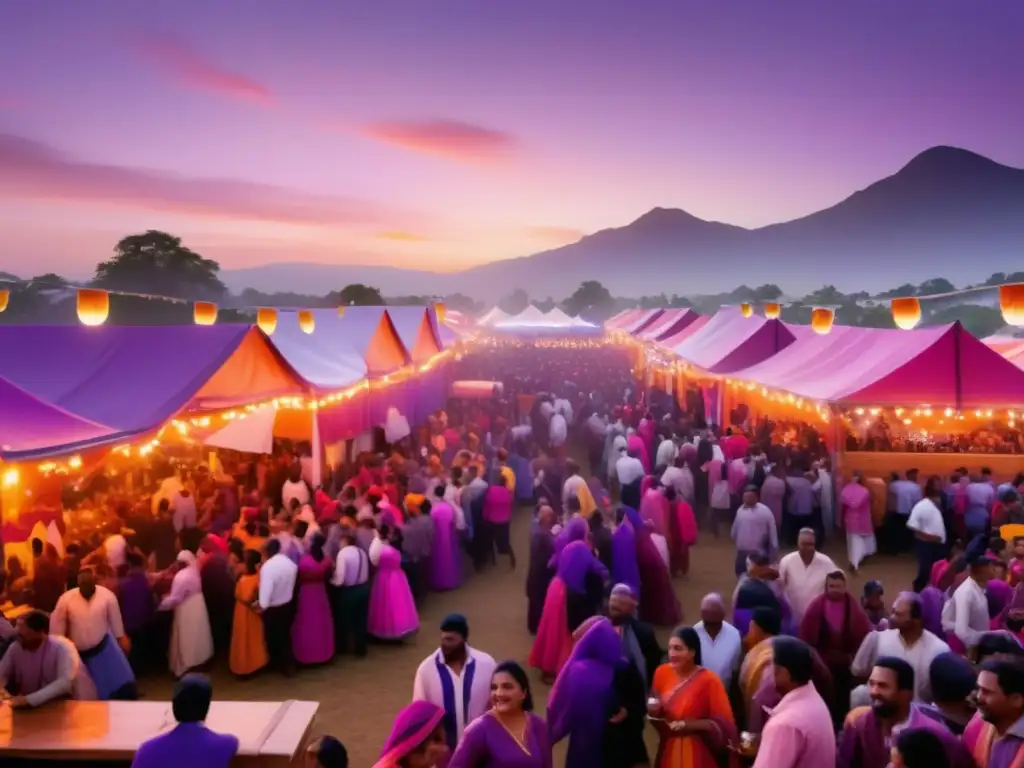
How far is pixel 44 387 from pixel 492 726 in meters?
7.16

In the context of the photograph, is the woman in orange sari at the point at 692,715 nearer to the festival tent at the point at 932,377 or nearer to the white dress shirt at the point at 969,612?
the white dress shirt at the point at 969,612

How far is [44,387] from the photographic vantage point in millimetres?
8031

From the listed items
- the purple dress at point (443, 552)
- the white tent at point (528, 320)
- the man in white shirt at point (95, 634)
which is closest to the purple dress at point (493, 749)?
the man in white shirt at point (95, 634)

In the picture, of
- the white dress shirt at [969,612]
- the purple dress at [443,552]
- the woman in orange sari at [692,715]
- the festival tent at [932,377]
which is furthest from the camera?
the festival tent at [932,377]

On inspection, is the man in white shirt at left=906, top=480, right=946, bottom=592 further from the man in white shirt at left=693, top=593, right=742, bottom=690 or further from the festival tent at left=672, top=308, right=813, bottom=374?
the festival tent at left=672, top=308, right=813, bottom=374

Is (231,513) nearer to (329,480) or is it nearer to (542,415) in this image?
(329,480)

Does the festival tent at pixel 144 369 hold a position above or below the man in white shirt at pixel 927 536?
above

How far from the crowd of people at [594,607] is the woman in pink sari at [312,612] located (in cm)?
2

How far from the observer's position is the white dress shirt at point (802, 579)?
17.8 ft

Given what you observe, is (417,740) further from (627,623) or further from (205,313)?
(205,313)

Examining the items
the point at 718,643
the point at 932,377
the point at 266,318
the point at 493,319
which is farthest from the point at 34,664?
the point at 493,319

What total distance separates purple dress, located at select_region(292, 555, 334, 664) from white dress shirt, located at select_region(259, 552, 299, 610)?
0.18m

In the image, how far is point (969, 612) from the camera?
4.84 m

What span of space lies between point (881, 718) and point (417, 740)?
1.90 meters
